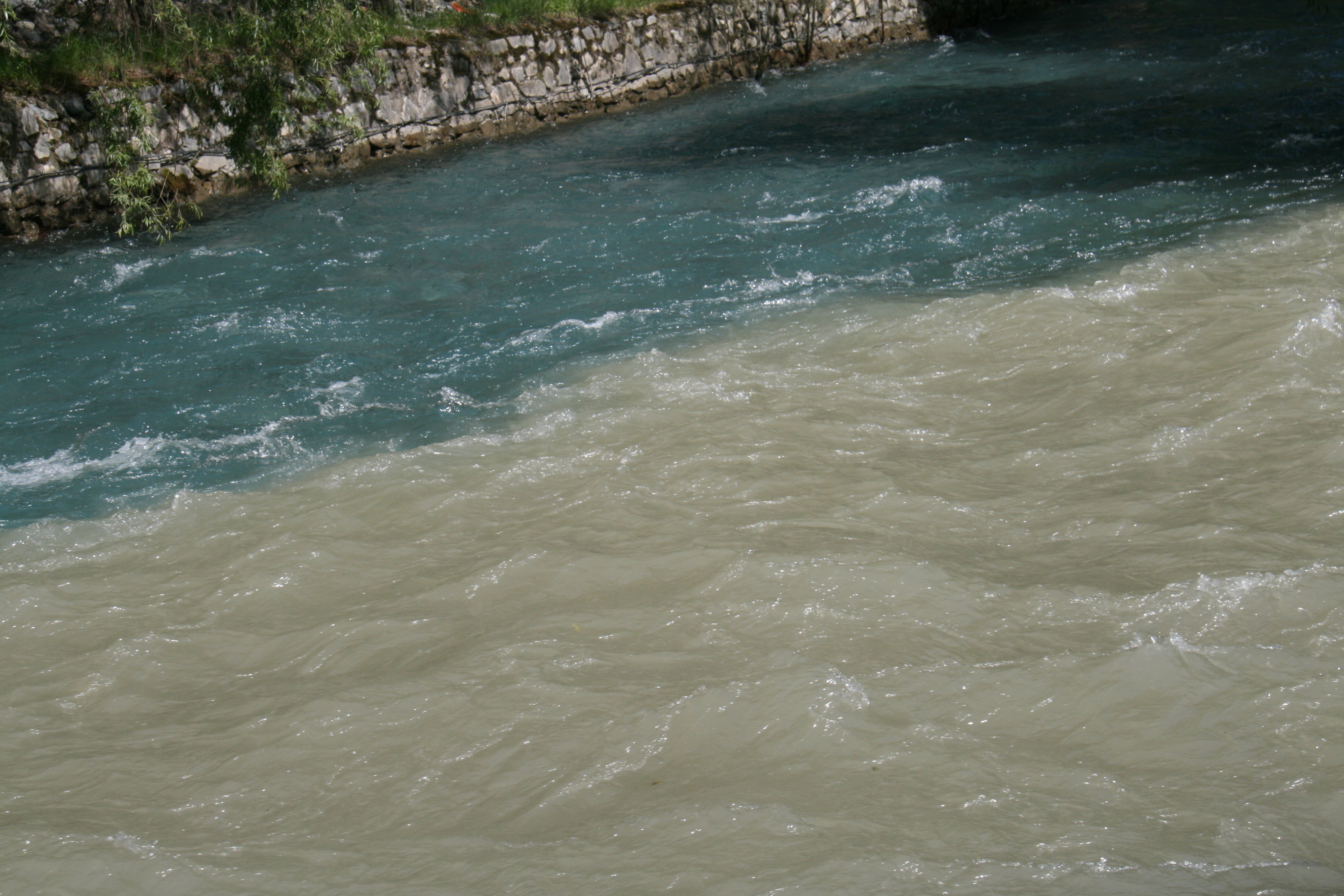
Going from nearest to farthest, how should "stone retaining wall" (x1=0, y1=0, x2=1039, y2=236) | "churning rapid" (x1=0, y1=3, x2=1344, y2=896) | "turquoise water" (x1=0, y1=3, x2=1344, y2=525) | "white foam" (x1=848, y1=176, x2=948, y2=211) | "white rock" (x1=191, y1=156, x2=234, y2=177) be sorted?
"churning rapid" (x1=0, y1=3, x2=1344, y2=896), "turquoise water" (x1=0, y1=3, x2=1344, y2=525), "white foam" (x1=848, y1=176, x2=948, y2=211), "stone retaining wall" (x1=0, y1=0, x2=1039, y2=236), "white rock" (x1=191, y1=156, x2=234, y2=177)

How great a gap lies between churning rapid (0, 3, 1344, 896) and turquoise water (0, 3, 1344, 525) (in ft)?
0.19

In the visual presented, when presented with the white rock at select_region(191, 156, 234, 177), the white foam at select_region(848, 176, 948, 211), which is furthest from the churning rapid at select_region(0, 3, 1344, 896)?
the white rock at select_region(191, 156, 234, 177)

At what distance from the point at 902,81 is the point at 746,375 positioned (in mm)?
10382

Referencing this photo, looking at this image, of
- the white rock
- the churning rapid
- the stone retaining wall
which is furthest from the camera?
the white rock

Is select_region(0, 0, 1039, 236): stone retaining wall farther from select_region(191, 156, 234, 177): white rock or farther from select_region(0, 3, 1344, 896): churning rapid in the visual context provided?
select_region(0, 3, 1344, 896): churning rapid

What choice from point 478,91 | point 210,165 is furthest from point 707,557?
point 478,91

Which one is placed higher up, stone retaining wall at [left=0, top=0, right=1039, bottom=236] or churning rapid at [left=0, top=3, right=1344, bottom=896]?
stone retaining wall at [left=0, top=0, right=1039, bottom=236]

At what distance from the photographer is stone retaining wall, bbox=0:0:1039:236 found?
1082 cm

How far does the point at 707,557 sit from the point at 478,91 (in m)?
11.6

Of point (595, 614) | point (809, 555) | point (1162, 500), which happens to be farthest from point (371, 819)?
point (1162, 500)

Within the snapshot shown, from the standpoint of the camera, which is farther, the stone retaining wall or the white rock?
the white rock

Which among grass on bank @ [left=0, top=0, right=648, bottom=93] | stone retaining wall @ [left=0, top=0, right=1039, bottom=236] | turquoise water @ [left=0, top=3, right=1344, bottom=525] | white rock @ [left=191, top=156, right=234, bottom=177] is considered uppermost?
grass on bank @ [left=0, top=0, right=648, bottom=93]

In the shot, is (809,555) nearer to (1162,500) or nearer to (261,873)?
(1162,500)

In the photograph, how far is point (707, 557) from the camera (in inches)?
161
